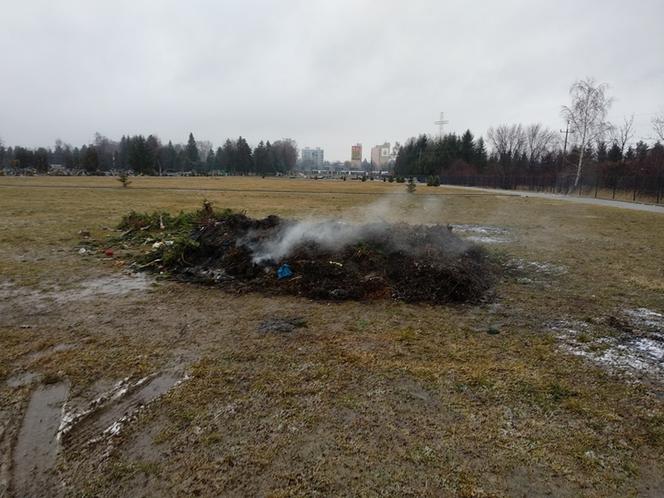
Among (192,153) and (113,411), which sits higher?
(192,153)

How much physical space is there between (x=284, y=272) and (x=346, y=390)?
299 cm

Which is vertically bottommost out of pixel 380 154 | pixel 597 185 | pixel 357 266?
pixel 357 266

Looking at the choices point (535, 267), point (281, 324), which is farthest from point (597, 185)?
point (281, 324)

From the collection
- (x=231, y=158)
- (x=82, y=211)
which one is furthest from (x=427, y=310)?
(x=231, y=158)

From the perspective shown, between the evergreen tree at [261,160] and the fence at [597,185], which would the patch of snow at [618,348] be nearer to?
the fence at [597,185]

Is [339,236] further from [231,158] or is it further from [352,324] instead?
[231,158]

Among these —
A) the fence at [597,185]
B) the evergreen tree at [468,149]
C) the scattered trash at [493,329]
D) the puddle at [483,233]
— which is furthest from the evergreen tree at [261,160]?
the scattered trash at [493,329]

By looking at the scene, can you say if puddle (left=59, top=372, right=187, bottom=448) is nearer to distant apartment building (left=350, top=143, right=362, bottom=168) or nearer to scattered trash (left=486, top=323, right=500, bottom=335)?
scattered trash (left=486, top=323, right=500, bottom=335)

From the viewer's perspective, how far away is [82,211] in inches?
600

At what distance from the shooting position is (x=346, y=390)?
119 inches

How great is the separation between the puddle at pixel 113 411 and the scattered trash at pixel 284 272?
2.63 metres

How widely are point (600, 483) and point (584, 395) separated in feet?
3.20

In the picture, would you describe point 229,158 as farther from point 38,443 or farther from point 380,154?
point 38,443

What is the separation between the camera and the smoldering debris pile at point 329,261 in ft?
17.7
